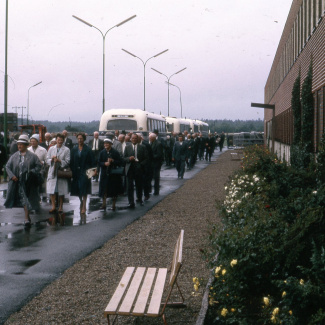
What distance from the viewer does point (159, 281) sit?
6516 millimetres

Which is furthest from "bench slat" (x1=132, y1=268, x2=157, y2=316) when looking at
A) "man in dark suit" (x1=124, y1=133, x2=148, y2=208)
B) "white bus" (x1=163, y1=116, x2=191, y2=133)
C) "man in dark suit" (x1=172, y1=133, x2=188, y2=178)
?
"white bus" (x1=163, y1=116, x2=191, y2=133)

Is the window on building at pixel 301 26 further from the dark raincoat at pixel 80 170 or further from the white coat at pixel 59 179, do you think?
the white coat at pixel 59 179

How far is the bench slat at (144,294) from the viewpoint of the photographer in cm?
552

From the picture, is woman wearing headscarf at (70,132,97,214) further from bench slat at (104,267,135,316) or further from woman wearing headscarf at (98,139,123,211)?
bench slat at (104,267,135,316)

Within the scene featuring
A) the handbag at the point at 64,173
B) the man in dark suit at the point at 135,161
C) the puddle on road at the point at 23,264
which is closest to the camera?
the puddle on road at the point at 23,264

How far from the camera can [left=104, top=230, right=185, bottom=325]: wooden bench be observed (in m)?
5.53

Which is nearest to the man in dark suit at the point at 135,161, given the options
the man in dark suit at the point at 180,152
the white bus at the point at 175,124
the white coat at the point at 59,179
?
the white coat at the point at 59,179

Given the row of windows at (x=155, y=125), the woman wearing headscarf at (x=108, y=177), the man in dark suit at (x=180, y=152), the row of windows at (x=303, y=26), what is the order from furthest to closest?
the row of windows at (x=155, y=125), the man in dark suit at (x=180, y=152), the row of windows at (x=303, y=26), the woman wearing headscarf at (x=108, y=177)

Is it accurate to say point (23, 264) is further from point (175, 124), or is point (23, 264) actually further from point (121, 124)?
point (175, 124)

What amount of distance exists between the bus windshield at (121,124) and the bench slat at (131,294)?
31464 millimetres

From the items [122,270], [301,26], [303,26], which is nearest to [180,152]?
[303,26]

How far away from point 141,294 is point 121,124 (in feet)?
107

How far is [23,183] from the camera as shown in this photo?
1381 centimetres

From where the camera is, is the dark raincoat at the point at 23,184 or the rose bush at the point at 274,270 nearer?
the rose bush at the point at 274,270
